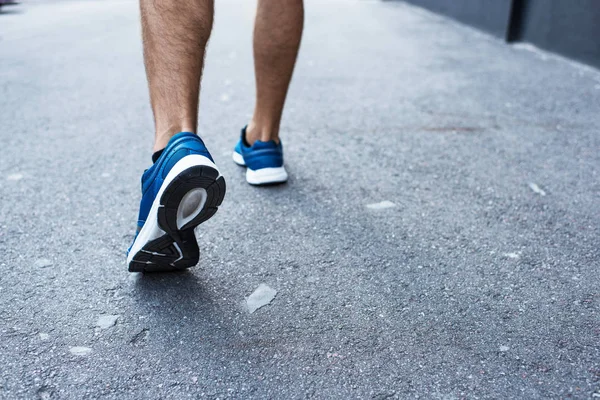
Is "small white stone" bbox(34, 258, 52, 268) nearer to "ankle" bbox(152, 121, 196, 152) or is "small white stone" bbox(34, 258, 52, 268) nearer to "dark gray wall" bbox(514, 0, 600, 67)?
"ankle" bbox(152, 121, 196, 152)

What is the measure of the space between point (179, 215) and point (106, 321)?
0.28 metres

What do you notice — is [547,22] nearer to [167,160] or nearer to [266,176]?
[266,176]

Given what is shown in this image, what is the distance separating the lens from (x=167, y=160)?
1368mm

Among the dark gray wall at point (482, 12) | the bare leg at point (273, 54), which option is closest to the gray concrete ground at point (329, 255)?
the bare leg at point (273, 54)

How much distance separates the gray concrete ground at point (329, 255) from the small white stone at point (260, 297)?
2 centimetres

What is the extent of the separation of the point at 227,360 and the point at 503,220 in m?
1.05

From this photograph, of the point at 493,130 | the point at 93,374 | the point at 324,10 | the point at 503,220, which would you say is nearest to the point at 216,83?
the point at 493,130

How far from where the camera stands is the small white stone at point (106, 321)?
137cm

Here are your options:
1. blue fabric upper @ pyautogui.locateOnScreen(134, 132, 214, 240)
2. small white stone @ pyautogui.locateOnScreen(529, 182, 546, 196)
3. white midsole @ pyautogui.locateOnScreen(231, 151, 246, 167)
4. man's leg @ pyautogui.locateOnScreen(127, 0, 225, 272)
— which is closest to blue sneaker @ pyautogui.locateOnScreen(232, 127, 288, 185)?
white midsole @ pyautogui.locateOnScreen(231, 151, 246, 167)

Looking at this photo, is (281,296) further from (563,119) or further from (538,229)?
(563,119)

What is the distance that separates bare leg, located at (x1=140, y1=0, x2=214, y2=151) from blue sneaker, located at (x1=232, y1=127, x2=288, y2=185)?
2.05ft

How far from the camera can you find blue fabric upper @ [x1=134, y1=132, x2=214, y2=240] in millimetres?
1360

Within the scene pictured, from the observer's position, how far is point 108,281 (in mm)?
1557

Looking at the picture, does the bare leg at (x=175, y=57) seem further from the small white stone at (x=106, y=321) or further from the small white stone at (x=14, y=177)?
the small white stone at (x=14, y=177)
